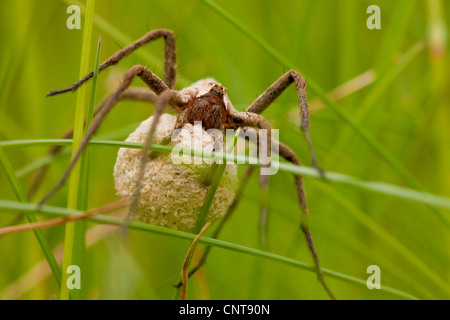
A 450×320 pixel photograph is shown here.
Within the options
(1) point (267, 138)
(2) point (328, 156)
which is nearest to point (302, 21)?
(2) point (328, 156)

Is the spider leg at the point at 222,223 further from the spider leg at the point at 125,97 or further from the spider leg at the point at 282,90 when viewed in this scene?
the spider leg at the point at 125,97

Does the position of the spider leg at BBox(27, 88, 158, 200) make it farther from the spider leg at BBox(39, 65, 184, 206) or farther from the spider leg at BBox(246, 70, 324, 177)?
the spider leg at BBox(246, 70, 324, 177)

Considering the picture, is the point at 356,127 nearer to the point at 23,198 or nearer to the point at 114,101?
the point at 114,101

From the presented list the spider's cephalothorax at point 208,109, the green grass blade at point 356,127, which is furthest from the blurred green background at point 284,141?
the spider's cephalothorax at point 208,109

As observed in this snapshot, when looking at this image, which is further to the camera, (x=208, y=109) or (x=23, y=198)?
(x=208, y=109)

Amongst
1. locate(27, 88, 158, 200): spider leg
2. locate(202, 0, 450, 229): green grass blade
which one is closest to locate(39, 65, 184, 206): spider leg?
locate(27, 88, 158, 200): spider leg

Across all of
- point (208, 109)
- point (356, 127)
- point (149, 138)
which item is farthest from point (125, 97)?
point (356, 127)
